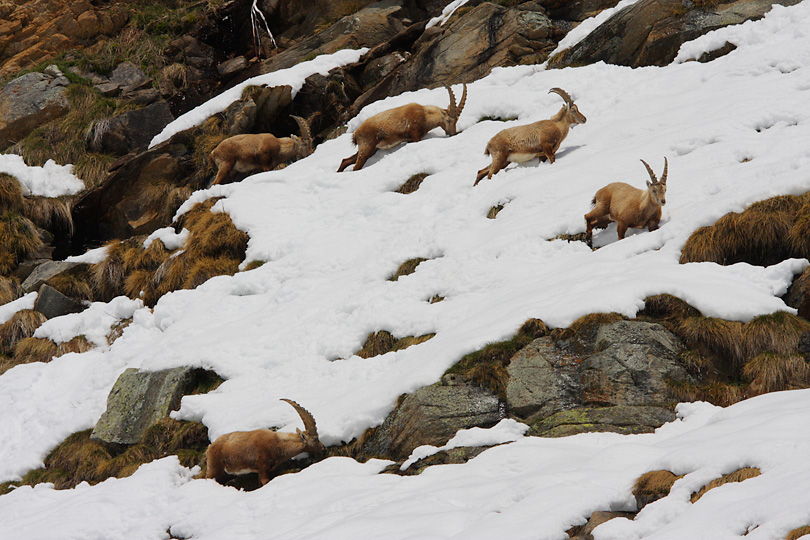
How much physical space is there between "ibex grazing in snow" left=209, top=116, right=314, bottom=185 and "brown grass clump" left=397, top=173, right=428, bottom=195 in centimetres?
391

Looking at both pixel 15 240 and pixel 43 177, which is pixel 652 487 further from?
pixel 43 177

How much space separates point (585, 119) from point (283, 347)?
724 centimetres

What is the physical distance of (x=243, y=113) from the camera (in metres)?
17.2

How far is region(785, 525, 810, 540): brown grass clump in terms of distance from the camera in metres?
3.46

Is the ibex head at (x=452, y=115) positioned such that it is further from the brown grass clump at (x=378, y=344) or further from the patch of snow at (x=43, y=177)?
the patch of snow at (x=43, y=177)

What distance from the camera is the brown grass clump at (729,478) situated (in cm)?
434

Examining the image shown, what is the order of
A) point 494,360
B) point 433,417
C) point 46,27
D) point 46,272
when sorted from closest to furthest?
point 433,417, point 494,360, point 46,272, point 46,27

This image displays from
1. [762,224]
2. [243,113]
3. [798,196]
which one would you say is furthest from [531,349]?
[243,113]

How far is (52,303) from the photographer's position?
1353cm

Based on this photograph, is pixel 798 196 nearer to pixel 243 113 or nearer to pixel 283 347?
pixel 283 347

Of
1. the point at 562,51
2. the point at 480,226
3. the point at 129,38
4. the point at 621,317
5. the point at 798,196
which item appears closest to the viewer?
the point at 621,317

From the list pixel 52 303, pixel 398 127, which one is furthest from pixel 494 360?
pixel 52 303

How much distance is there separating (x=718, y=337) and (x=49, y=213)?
49.3ft

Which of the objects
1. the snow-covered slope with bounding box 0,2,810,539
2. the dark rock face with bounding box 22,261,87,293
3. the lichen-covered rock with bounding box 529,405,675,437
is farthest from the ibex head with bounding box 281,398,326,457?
the dark rock face with bounding box 22,261,87,293
